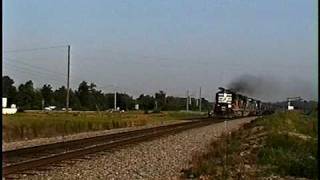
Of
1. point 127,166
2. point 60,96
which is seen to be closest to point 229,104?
point 127,166

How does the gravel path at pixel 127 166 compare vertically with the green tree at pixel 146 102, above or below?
below

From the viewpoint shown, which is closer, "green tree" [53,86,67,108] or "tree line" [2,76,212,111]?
"tree line" [2,76,212,111]

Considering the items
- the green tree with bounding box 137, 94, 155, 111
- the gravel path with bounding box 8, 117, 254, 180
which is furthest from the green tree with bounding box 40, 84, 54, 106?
the gravel path with bounding box 8, 117, 254, 180

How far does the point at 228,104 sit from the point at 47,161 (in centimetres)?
6139

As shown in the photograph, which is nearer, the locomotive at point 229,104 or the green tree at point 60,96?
the locomotive at point 229,104

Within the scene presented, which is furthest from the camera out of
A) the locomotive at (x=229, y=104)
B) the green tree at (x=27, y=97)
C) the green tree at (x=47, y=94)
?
the green tree at (x=47, y=94)

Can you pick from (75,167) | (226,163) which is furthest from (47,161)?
(226,163)

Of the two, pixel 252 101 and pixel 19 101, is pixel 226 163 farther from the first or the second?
pixel 19 101

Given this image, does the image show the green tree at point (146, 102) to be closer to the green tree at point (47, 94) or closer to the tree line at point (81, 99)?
the tree line at point (81, 99)

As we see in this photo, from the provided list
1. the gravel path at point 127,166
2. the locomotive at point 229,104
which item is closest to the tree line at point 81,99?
the locomotive at point 229,104

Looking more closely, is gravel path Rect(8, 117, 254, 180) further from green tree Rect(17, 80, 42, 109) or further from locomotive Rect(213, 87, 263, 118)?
green tree Rect(17, 80, 42, 109)

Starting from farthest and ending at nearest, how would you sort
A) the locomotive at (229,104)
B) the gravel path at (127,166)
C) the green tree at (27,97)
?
1. the green tree at (27,97)
2. the locomotive at (229,104)
3. the gravel path at (127,166)

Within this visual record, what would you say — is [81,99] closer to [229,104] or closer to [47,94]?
[47,94]

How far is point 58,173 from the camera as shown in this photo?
16.0 m
